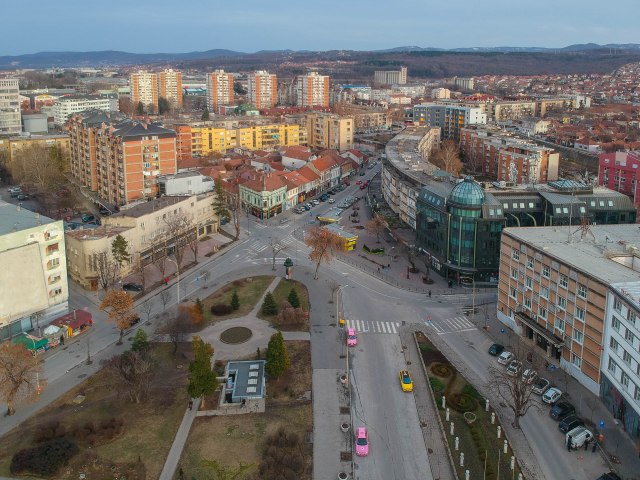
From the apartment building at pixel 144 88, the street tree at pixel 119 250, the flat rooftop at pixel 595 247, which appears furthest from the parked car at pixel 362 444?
the apartment building at pixel 144 88

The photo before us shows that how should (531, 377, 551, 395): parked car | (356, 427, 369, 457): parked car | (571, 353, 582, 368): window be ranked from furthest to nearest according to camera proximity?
(571, 353, 582, 368): window → (531, 377, 551, 395): parked car → (356, 427, 369, 457): parked car

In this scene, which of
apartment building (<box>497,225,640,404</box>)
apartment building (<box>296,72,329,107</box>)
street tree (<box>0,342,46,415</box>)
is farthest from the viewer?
apartment building (<box>296,72,329,107</box>)

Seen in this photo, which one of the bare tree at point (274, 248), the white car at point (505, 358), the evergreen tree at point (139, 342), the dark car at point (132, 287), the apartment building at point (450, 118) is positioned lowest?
the white car at point (505, 358)

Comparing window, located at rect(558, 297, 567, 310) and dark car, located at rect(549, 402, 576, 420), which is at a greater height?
window, located at rect(558, 297, 567, 310)

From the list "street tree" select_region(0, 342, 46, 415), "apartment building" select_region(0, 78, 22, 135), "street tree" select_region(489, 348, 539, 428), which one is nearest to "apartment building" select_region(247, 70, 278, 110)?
"apartment building" select_region(0, 78, 22, 135)

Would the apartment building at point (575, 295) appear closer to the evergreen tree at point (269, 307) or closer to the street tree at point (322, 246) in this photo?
the street tree at point (322, 246)

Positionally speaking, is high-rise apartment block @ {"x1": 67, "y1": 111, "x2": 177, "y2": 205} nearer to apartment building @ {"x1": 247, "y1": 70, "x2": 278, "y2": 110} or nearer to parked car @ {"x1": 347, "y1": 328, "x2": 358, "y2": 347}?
parked car @ {"x1": 347, "y1": 328, "x2": 358, "y2": 347}

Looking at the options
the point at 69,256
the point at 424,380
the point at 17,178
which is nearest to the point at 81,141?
the point at 17,178
